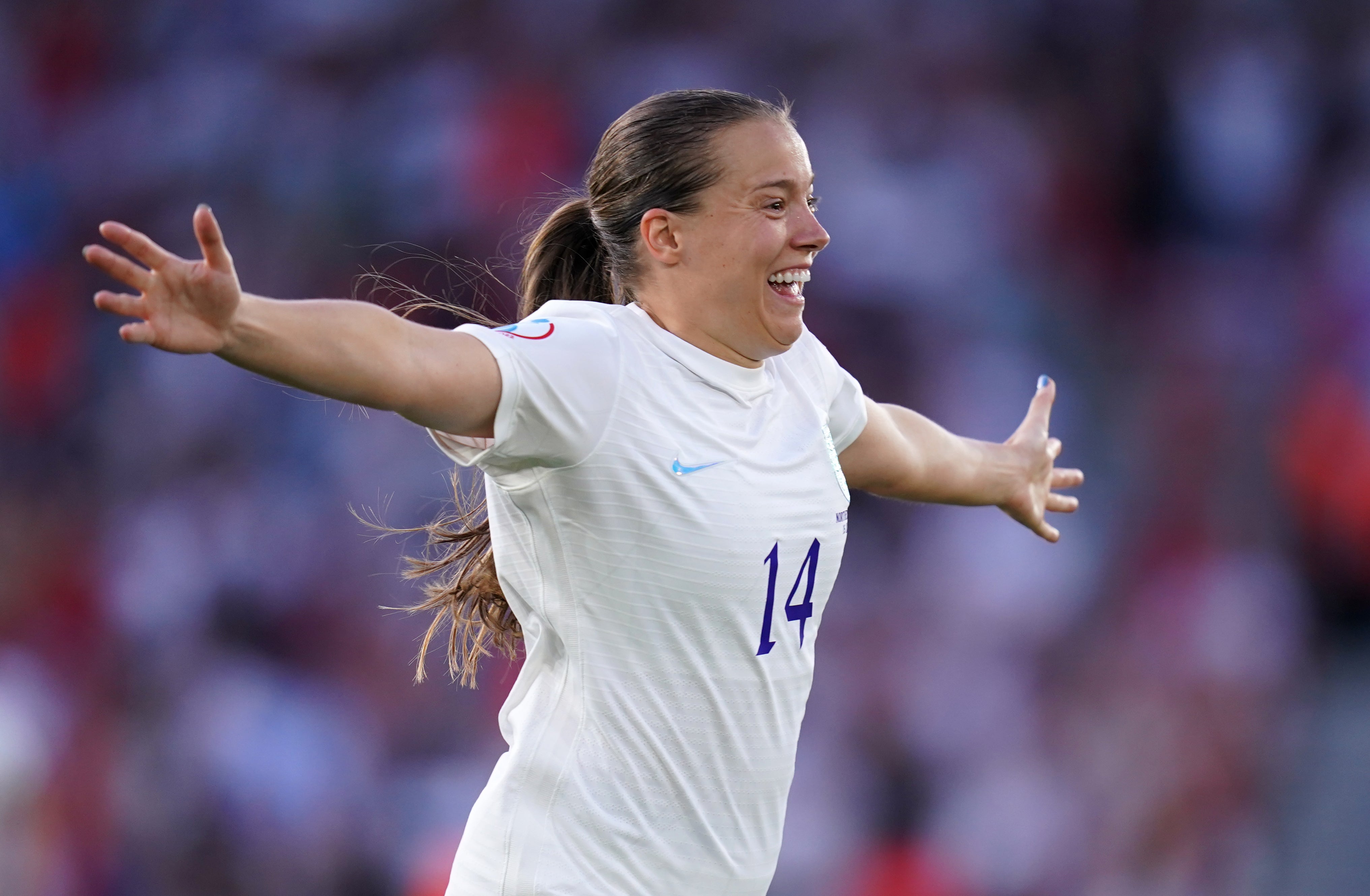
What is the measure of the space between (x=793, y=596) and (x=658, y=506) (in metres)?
0.37

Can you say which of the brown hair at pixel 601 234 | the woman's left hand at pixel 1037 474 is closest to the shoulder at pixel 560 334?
the brown hair at pixel 601 234

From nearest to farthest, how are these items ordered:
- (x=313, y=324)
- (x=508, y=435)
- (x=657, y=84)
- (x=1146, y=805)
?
(x=313, y=324) < (x=508, y=435) < (x=1146, y=805) < (x=657, y=84)

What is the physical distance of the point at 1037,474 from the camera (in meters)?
3.94

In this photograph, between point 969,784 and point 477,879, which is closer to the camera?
point 477,879

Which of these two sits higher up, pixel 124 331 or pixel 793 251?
pixel 793 251

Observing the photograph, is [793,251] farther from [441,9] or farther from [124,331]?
[441,9]

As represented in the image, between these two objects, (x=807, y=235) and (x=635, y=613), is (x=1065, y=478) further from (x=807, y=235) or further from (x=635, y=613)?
(x=635, y=613)

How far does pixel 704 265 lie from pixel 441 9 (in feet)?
20.5

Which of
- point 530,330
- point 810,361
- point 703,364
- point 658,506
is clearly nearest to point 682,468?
point 658,506

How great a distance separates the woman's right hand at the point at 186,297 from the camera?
6.89 feet

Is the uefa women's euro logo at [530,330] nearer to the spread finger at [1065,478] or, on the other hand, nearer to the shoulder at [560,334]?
the shoulder at [560,334]

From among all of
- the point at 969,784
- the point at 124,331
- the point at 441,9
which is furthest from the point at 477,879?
the point at 441,9

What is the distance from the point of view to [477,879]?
2795 mm

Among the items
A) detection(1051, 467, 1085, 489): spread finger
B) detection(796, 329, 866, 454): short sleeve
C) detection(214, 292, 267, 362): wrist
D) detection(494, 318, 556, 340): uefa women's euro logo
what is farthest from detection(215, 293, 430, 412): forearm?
detection(1051, 467, 1085, 489): spread finger
